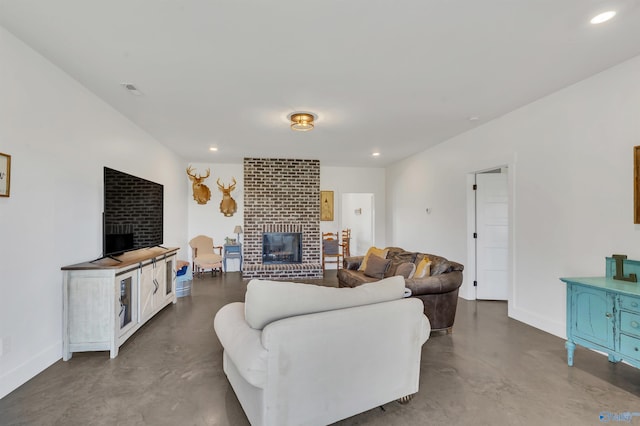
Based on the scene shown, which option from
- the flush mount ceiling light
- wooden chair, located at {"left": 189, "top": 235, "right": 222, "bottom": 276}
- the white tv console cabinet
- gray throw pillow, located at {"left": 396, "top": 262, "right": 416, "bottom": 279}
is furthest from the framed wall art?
wooden chair, located at {"left": 189, "top": 235, "right": 222, "bottom": 276}

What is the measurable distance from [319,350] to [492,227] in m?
3.99

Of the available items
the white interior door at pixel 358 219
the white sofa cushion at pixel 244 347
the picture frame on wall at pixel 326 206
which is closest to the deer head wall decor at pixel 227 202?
the picture frame on wall at pixel 326 206

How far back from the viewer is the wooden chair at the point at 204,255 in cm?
638

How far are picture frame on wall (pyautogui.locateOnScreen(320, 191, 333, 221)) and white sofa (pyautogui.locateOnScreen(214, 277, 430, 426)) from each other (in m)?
5.55

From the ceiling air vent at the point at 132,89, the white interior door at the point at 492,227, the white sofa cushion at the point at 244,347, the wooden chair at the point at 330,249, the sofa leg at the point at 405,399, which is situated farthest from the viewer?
the wooden chair at the point at 330,249

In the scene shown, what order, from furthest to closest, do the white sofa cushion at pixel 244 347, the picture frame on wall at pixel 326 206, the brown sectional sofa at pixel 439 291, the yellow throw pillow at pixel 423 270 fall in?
the picture frame on wall at pixel 326 206, the yellow throw pillow at pixel 423 270, the brown sectional sofa at pixel 439 291, the white sofa cushion at pixel 244 347

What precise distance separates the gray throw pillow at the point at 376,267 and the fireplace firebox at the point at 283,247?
106 inches

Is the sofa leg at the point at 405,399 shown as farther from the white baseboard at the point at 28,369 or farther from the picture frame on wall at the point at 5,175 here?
the picture frame on wall at the point at 5,175

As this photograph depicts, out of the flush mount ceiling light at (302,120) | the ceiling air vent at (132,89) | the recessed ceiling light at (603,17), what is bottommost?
the flush mount ceiling light at (302,120)

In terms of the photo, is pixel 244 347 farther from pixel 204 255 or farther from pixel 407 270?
pixel 204 255

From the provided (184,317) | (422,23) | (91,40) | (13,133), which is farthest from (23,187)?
(422,23)

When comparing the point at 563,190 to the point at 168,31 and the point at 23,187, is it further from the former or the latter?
the point at 23,187

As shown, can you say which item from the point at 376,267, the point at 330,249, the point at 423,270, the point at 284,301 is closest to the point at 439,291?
the point at 423,270

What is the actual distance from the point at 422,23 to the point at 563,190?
2.38 m
